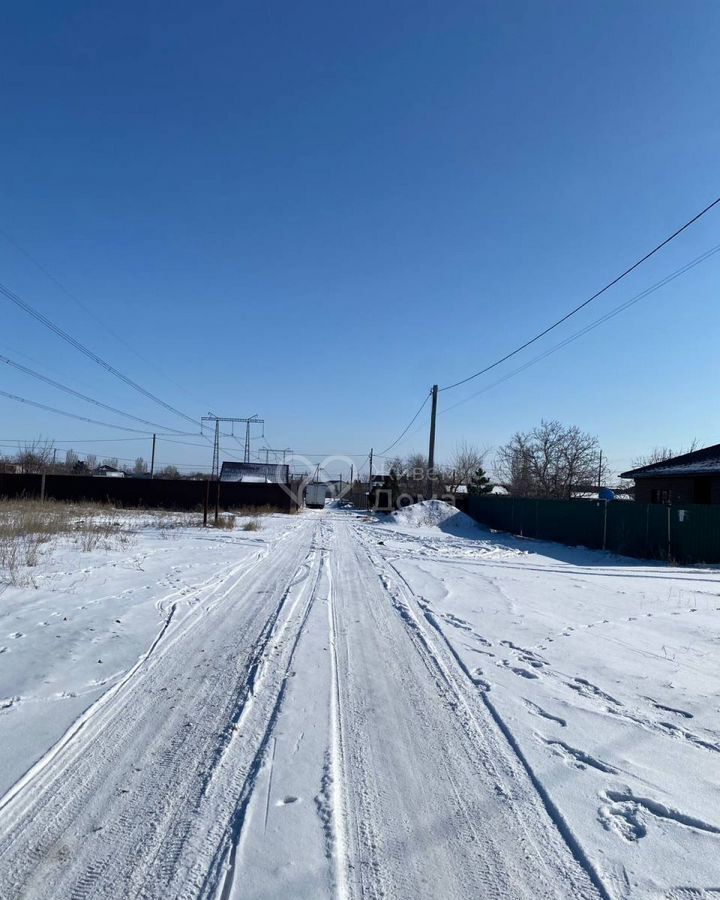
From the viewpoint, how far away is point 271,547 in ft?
61.6

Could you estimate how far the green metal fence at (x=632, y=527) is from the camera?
17.9 m

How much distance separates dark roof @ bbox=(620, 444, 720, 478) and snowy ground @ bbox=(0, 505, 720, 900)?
57.5 feet

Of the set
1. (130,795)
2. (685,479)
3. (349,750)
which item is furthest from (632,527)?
(130,795)

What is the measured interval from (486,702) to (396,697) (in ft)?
2.58

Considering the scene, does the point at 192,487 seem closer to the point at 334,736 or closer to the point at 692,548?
the point at 692,548

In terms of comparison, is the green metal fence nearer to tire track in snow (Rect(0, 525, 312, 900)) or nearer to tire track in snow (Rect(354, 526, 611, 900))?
tire track in snow (Rect(354, 526, 611, 900))

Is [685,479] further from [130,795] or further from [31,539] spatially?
[130,795]

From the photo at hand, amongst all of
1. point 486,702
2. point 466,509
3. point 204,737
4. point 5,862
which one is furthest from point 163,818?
point 466,509

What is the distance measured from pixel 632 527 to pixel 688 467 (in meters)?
7.89

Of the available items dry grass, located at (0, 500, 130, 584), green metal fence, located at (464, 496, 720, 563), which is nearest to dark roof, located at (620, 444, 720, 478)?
green metal fence, located at (464, 496, 720, 563)

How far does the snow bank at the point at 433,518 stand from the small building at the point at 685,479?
902cm

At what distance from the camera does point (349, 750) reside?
415 centimetres

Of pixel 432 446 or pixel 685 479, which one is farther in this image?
pixel 432 446

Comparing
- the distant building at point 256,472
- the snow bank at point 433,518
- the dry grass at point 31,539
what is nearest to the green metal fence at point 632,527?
the snow bank at point 433,518
